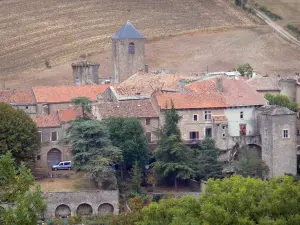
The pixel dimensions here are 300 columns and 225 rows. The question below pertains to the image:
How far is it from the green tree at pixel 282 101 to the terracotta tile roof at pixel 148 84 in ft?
20.6

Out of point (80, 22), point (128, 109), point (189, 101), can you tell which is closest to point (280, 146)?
point (189, 101)

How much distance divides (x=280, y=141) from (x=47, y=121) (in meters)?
14.2

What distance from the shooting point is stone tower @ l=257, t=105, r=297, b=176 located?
224 ft

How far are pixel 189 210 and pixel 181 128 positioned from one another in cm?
2012

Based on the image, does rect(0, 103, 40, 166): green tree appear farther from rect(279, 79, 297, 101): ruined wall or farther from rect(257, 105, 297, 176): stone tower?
rect(279, 79, 297, 101): ruined wall

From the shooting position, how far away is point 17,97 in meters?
79.8

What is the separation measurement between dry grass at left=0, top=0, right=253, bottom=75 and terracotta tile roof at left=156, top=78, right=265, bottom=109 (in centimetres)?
4021

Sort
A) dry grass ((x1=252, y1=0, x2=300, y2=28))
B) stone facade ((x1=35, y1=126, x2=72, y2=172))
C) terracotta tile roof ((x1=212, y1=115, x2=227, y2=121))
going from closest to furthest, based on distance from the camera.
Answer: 1. stone facade ((x1=35, y1=126, x2=72, y2=172))
2. terracotta tile roof ((x1=212, y1=115, x2=227, y2=121))
3. dry grass ((x1=252, y1=0, x2=300, y2=28))

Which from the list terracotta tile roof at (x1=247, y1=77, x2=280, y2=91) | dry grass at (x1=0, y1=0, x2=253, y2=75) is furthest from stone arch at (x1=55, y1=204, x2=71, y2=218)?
dry grass at (x1=0, y1=0, x2=253, y2=75)

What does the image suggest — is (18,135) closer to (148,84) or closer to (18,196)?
(148,84)

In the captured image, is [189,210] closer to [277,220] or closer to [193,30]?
[277,220]

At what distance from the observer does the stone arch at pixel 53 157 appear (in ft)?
228

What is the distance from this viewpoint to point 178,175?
66875 mm

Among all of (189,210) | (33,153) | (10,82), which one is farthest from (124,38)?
(189,210)
